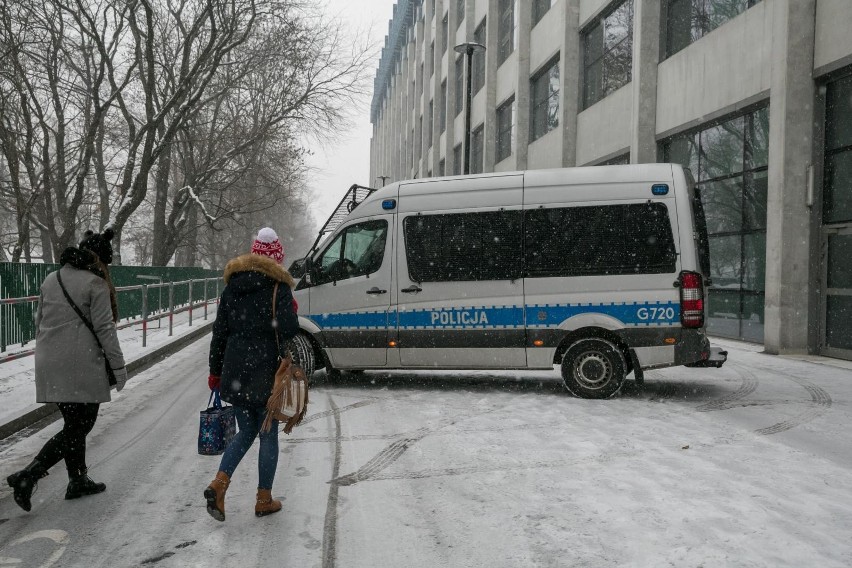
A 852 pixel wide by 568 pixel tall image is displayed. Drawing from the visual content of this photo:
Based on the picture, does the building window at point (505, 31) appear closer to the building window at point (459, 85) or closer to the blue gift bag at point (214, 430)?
the building window at point (459, 85)

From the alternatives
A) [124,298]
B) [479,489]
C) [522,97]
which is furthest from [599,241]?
[522,97]

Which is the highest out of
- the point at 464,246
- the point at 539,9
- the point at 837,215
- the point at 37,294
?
the point at 539,9

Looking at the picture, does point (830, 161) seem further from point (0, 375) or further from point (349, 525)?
point (0, 375)

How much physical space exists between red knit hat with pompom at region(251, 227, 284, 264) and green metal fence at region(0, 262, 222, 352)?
20.4 feet

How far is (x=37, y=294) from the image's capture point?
11422 mm

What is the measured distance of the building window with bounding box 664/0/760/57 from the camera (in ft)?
45.5

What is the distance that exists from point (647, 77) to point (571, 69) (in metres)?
4.63

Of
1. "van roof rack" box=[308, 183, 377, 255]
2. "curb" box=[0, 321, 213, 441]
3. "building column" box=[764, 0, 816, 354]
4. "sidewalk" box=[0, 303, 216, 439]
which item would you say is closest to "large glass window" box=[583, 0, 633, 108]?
"building column" box=[764, 0, 816, 354]

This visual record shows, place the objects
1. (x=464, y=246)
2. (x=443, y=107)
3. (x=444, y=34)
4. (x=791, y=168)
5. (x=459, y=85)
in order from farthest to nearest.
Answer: (x=443, y=107), (x=444, y=34), (x=459, y=85), (x=791, y=168), (x=464, y=246)

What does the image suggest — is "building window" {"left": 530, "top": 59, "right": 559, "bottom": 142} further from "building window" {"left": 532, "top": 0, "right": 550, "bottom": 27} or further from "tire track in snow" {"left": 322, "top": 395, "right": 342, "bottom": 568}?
"tire track in snow" {"left": 322, "top": 395, "right": 342, "bottom": 568}

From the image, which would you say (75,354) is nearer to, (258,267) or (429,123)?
(258,267)

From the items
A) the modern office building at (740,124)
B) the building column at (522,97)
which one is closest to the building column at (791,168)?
the modern office building at (740,124)

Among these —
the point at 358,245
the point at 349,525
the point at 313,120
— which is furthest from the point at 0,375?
the point at 313,120

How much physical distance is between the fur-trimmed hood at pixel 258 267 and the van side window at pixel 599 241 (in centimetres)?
442
